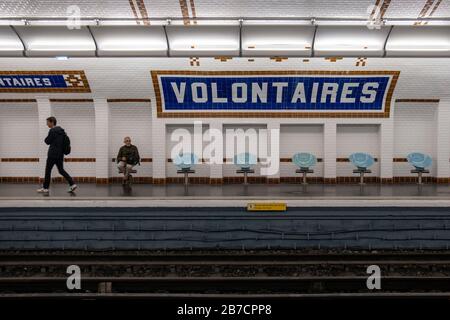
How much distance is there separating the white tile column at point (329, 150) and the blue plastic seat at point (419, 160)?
1830mm

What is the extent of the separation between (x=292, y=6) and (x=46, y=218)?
241 inches

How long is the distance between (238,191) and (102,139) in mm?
4016

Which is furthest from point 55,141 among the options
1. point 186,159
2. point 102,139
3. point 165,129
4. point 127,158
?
Result: point 165,129

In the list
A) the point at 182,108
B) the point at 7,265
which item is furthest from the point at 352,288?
the point at 182,108

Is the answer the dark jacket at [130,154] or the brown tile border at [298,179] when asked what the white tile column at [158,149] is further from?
the brown tile border at [298,179]

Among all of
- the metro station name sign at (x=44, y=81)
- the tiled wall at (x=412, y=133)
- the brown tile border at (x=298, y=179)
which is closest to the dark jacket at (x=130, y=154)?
the metro station name sign at (x=44, y=81)

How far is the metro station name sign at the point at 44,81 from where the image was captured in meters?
12.0

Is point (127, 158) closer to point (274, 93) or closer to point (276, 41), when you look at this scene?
point (274, 93)

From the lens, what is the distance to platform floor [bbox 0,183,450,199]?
973 centimetres

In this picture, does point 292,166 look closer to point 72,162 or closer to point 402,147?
point 402,147

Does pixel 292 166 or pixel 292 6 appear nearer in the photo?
pixel 292 6

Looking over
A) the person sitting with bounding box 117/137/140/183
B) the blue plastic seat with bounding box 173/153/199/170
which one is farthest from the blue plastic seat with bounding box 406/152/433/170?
the person sitting with bounding box 117/137/140/183

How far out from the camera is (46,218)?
8.72 m

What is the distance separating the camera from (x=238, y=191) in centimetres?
1067
